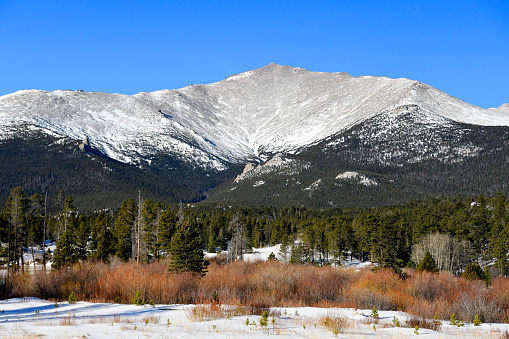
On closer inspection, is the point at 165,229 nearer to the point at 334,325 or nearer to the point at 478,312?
the point at 478,312

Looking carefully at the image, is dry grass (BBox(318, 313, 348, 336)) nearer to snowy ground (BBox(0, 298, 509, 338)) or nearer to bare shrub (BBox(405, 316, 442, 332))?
snowy ground (BBox(0, 298, 509, 338))

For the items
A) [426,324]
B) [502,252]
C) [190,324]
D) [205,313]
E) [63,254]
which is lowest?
[502,252]

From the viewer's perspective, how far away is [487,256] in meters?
76.4

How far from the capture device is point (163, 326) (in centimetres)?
1549

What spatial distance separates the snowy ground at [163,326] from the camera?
45.7 ft

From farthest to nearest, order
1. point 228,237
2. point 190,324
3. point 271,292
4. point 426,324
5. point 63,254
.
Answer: point 228,237
point 63,254
point 271,292
point 426,324
point 190,324

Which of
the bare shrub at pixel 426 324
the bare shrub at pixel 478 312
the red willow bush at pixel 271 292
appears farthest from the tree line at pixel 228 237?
the bare shrub at pixel 426 324

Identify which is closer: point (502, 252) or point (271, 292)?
point (271, 292)

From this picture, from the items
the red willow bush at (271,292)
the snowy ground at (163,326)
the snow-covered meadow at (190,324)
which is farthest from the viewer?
the red willow bush at (271,292)

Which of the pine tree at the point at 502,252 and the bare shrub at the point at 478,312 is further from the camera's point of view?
the pine tree at the point at 502,252

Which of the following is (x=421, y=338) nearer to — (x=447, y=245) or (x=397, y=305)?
(x=397, y=305)

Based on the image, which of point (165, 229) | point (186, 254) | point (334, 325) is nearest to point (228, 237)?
point (165, 229)

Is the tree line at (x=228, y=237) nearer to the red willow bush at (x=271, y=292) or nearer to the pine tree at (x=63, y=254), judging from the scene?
the pine tree at (x=63, y=254)

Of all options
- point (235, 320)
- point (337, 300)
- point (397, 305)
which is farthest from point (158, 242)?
point (235, 320)
